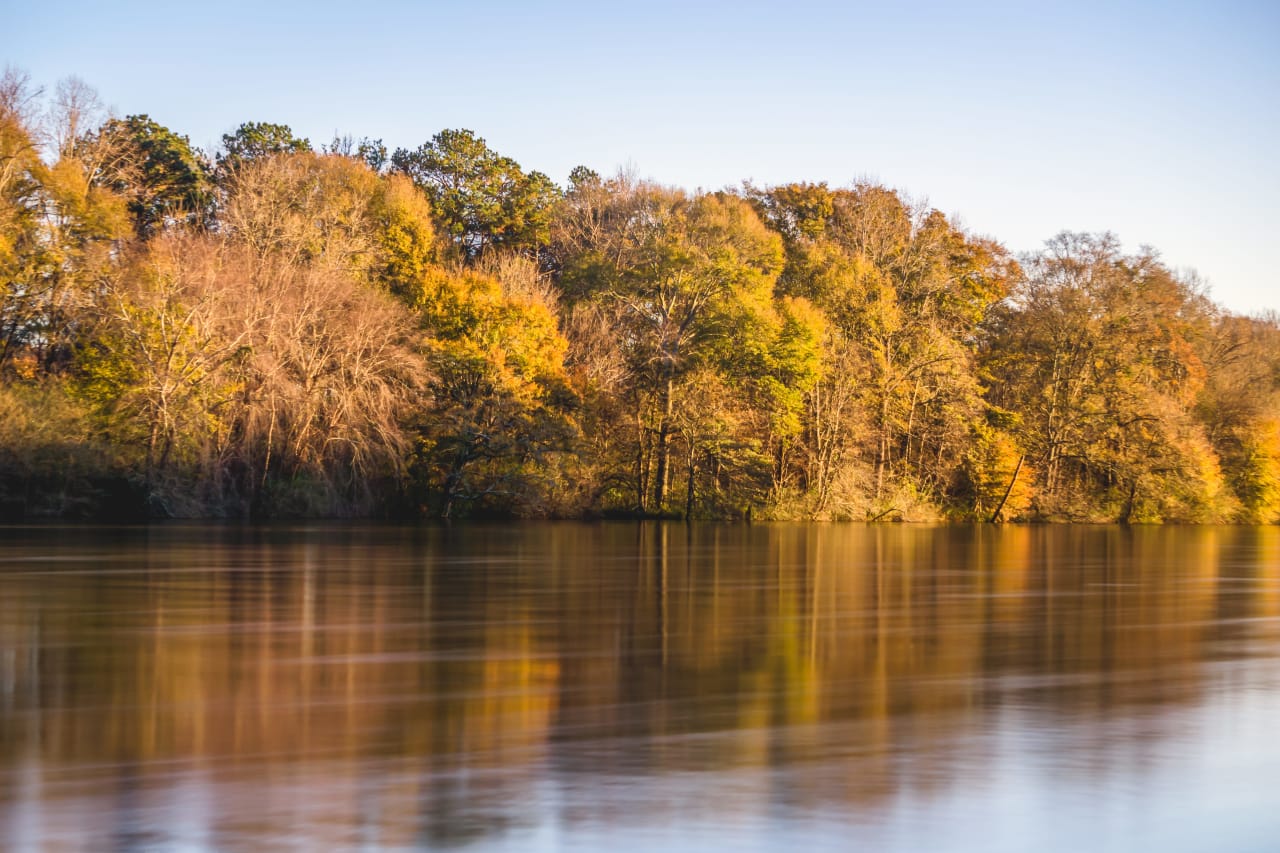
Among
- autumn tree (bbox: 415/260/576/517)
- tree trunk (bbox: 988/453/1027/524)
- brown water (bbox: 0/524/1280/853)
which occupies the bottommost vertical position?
brown water (bbox: 0/524/1280/853)

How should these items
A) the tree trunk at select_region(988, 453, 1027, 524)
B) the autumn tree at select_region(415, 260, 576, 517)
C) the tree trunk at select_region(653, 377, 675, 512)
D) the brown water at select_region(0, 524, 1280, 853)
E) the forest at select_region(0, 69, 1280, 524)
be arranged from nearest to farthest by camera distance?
the brown water at select_region(0, 524, 1280, 853) < the forest at select_region(0, 69, 1280, 524) < the autumn tree at select_region(415, 260, 576, 517) < the tree trunk at select_region(653, 377, 675, 512) < the tree trunk at select_region(988, 453, 1027, 524)

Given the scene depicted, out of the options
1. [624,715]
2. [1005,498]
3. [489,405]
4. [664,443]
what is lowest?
[624,715]

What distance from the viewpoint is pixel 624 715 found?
10.7 metres

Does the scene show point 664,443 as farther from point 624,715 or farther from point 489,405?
point 624,715

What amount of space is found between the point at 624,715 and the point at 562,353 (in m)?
45.3

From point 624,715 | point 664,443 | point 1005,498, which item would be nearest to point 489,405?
point 664,443

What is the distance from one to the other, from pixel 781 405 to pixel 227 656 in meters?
46.3

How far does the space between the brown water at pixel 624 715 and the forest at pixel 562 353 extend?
24520 mm

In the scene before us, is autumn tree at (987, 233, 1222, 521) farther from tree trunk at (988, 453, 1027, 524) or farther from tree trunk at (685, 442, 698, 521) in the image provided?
tree trunk at (685, 442, 698, 521)

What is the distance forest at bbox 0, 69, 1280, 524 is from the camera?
46.9 m

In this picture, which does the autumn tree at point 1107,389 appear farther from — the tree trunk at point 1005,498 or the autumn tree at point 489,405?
the autumn tree at point 489,405

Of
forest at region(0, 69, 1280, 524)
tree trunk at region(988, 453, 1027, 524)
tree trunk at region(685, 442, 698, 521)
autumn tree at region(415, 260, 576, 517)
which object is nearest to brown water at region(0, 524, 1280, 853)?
forest at region(0, 69, 1280, 524)

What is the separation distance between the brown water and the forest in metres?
24.5

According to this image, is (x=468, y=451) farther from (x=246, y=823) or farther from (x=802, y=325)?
(x=246, y=823)
